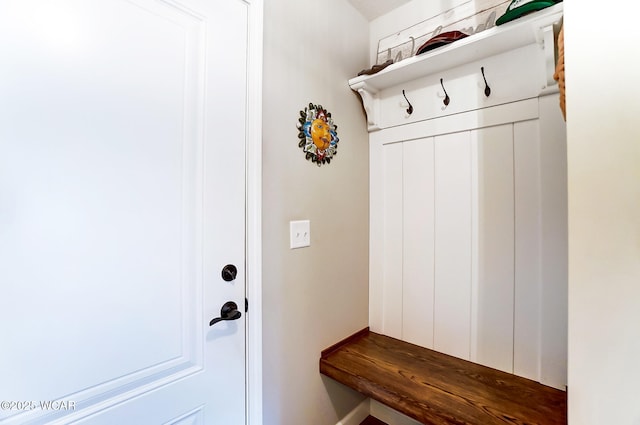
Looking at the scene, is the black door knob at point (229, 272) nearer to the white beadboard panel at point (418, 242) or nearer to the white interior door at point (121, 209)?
the white interior door at point (121, 209)

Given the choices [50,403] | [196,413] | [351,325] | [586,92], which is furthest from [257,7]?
[351,325]

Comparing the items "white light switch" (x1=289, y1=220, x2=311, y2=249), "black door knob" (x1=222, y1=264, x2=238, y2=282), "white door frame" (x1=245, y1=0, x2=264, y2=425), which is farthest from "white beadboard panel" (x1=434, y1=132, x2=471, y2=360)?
"black door knob" (x1=222, y1=264, x2=238, y2=282)

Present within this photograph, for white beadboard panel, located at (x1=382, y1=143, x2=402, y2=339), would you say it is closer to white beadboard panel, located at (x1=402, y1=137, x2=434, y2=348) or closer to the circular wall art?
white beadboard panel, located at (x1=402, y1=137, x2=434, y2=348)

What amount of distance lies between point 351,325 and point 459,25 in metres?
1.75

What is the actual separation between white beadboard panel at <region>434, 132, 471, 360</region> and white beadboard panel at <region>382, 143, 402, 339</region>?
0.69ft

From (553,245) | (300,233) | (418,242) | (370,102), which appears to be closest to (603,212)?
(553,245)

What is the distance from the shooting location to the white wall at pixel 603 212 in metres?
0.60

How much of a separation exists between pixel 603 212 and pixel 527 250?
0.63 meters

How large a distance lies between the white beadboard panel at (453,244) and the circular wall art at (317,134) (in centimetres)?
58

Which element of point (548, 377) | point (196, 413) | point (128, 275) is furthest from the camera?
point (548, 377)

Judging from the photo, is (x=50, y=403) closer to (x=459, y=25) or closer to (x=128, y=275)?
(x=128, y=275)

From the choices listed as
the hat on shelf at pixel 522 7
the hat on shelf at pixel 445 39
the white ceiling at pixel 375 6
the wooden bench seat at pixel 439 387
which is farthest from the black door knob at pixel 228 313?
the white ceiling at pixel 375 6

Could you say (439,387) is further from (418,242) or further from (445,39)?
(445,39)

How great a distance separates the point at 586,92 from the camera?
659 millimetres
